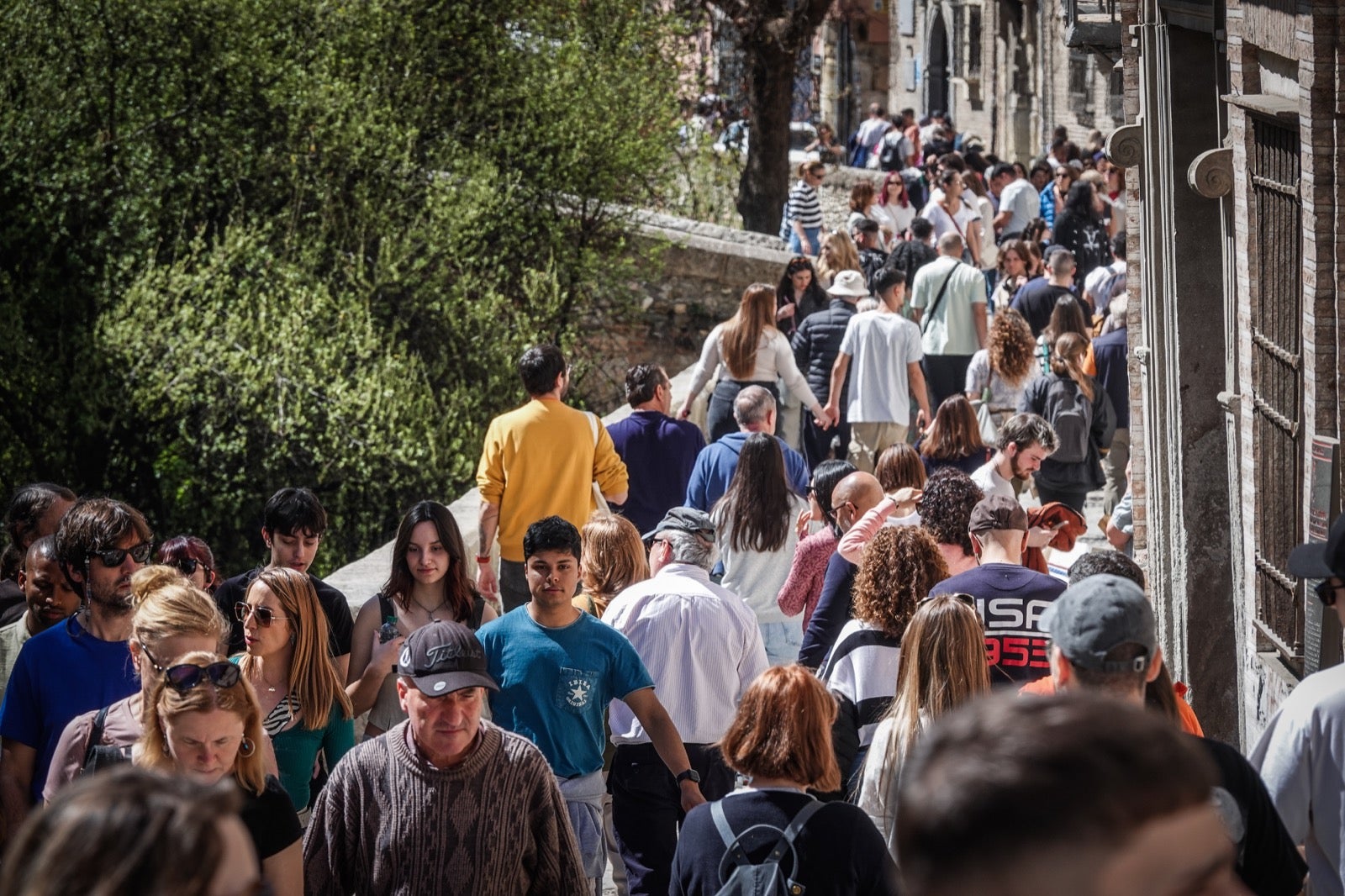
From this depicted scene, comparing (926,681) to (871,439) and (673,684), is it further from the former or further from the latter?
(871,439)

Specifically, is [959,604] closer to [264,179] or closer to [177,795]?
[177,795]

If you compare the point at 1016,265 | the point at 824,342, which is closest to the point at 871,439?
the point at 824,342

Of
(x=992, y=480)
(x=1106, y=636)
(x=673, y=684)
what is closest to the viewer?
(x=1106, y=636)

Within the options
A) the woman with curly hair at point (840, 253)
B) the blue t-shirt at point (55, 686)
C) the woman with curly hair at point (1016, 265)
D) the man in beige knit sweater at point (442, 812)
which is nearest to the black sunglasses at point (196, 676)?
the man in beige knit sweater at point (442, 812)

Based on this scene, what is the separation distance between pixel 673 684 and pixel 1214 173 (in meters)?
3.05

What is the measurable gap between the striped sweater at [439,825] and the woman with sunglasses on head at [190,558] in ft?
5.98

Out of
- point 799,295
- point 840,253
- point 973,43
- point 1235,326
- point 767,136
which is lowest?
point 1235,326

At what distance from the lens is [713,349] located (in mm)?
10641

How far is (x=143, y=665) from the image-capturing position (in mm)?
4496

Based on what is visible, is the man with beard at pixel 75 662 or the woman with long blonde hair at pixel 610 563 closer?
the man with beard at pixel 75 662

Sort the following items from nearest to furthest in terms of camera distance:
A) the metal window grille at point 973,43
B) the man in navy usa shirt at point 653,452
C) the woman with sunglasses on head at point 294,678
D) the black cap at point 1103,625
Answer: the black cap at point 1103,625 → the woman with sunglasses on head at point 294,678 → the man in navy usa shirt at point 653,452 → the metal window grille at point 973,43

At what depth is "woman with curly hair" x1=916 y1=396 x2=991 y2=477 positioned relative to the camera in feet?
29.3

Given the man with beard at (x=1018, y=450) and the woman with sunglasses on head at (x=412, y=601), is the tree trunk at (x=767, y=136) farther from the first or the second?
the woman with sunglasses on head at (x=412, y=601)

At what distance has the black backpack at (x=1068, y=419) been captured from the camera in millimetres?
9961
